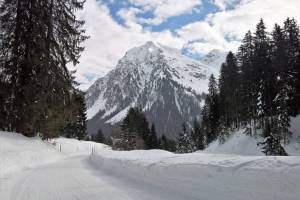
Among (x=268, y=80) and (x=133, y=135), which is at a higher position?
(x=268, y=80)

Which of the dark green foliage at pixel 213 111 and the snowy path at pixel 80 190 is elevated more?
the dark green foliage at pixel 213 111

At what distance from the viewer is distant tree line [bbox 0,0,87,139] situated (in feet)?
82.1

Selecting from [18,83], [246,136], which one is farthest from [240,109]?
[18,83]

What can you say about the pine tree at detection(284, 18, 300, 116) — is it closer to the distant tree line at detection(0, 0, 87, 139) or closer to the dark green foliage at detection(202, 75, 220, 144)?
the dark green foliage at detection(202, 75, 220, 144)

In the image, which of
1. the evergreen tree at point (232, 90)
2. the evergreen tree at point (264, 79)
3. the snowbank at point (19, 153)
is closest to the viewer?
the snowbank at point (19, 153)

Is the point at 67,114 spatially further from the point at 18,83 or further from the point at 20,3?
the point at 20,3

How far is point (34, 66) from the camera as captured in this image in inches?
1003

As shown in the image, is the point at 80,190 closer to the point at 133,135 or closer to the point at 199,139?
the point at 133,135

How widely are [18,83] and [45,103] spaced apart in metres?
2.32

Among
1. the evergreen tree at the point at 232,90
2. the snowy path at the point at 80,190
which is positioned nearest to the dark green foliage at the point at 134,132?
the evergreen tree at the point at 232,90

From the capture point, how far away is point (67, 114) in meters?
28.7

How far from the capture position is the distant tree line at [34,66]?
25.0 metres

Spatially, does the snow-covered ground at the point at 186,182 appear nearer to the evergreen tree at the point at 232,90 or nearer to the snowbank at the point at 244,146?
the snowbank at the point at 244,146

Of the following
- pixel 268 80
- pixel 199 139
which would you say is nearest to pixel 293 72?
pixel 268 80
